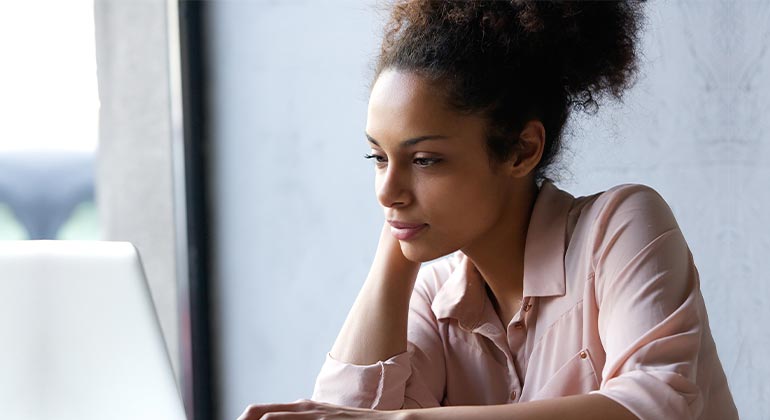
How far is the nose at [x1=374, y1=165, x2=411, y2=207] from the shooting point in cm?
129

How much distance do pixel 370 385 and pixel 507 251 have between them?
279 millimetres

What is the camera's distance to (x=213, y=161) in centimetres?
274

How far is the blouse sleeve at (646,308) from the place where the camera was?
1.08 metres

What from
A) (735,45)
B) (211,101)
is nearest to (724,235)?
(735,45)

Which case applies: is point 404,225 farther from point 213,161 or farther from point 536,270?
point 213,161

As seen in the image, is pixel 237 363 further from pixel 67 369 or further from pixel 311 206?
pixel 67 369

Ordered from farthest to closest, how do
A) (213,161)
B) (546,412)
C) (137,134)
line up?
(213,161) → (137,134) → (546,412)

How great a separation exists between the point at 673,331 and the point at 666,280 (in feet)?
0.22

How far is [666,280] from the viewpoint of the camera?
1158 millimetres

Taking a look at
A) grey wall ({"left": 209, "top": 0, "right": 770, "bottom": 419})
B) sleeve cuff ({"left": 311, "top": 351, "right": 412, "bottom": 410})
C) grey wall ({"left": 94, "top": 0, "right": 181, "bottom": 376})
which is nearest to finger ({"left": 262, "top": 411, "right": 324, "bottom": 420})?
sleeve cuff ({"left": 311, "top": 351, "right": 412, "bottom": 410})

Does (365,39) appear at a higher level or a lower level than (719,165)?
higher

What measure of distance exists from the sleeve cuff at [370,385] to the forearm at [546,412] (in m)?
0.29

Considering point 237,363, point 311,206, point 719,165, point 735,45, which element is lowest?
point 237,363

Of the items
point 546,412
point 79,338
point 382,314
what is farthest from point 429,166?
point 79,338
